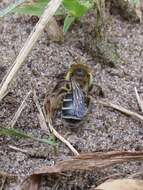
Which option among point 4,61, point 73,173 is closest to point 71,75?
point 4,61

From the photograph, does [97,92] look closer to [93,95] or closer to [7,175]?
[93,95]

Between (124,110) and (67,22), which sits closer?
(124,110)

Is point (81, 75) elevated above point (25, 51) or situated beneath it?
situated beneath

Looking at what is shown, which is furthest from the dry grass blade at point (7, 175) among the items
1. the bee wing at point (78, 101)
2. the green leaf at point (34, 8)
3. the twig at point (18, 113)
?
the green leaf at point (34, 8)

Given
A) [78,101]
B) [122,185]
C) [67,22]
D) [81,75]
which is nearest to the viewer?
[122,185]

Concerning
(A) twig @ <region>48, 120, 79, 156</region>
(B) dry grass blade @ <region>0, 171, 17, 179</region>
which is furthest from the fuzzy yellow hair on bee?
(B) dry grass blade @ <region>0, 171, 17, 179</region>

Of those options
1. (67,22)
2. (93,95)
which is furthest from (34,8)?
(93,95)

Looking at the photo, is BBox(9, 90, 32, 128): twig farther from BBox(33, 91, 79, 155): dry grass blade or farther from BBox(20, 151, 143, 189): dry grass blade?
BBox(20, 151, 143, 189): dry grass blade
